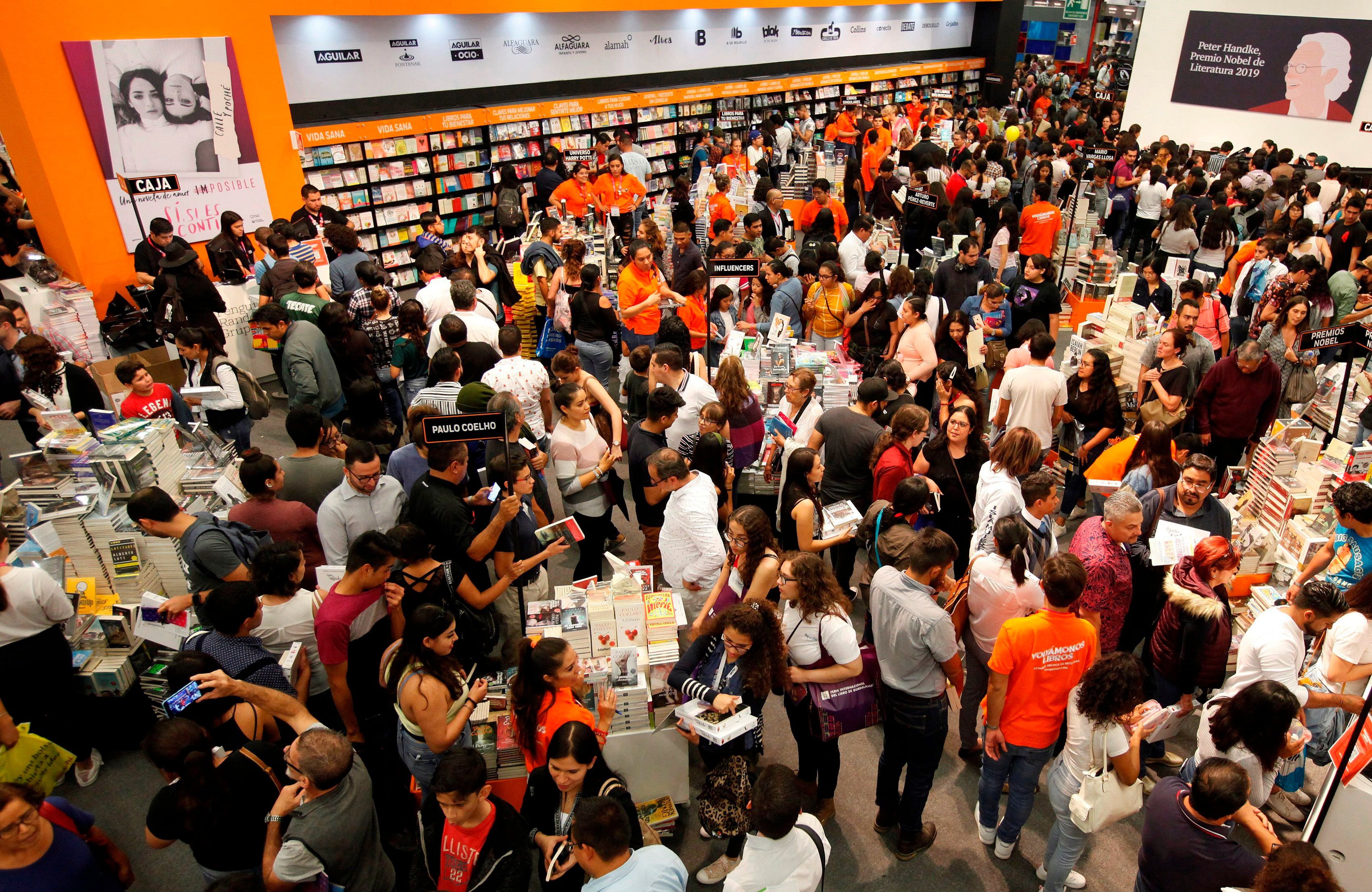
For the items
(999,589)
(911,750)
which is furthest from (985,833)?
(999,589)

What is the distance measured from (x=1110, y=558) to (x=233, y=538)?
164 inches

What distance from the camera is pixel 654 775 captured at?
3.70m

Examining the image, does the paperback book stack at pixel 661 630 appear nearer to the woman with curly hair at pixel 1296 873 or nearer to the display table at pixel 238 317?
the woman with curly hair at pixel 1296 873

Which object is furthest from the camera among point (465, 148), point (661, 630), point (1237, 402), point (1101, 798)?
point (465, 148)

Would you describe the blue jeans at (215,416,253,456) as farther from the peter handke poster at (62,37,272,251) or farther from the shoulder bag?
the shoulder bag

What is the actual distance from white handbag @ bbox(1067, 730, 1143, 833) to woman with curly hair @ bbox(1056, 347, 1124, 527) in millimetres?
2862

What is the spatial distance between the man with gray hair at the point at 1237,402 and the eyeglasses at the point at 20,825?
20.3 feet

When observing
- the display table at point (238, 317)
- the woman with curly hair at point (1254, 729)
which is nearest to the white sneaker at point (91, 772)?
the display table at point (238, 317)

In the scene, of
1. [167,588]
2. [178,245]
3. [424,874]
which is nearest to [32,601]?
[167,588]

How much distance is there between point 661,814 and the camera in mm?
3752

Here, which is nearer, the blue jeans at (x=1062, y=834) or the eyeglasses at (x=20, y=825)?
the eyeglasses at (x=20, y=825)

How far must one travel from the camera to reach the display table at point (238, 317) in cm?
787

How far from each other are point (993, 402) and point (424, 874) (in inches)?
188

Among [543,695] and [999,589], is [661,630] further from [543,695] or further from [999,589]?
[999,589]
